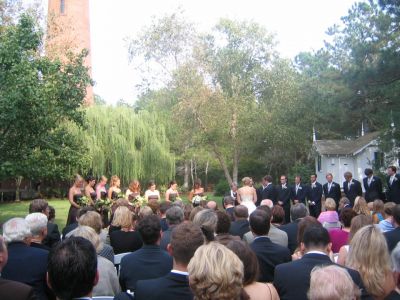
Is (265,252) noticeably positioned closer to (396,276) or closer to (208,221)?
(208,221)

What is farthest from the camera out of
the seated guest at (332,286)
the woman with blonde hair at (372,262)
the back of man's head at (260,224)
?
the back of man's head at (260,224)

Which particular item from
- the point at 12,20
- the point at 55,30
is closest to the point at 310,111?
the point at 55,30

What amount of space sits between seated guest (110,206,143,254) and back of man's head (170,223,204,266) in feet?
8.86

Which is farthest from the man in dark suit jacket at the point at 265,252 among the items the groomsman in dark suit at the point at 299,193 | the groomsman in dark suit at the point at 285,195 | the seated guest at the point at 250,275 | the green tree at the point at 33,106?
the groomsman in dark suit at the point at 299,193

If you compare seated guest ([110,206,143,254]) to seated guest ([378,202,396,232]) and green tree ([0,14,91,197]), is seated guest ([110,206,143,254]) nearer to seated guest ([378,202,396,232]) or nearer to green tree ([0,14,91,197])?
seated guest ([378,202,396,232])

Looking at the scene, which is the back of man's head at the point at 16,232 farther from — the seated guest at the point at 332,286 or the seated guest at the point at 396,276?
the seated guest at the point at 396,276

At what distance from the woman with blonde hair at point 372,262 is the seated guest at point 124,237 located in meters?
3.10

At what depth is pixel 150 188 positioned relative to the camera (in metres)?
12.4

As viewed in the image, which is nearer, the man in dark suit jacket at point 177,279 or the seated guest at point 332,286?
the seated guest at point 332,286

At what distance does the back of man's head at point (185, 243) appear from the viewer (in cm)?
334

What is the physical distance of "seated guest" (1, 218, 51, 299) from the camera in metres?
4.01

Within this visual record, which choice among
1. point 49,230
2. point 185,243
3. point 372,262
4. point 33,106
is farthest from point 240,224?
point 33,106

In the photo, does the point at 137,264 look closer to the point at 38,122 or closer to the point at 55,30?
the point at 38,122

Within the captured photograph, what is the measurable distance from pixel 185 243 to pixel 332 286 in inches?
44.9
